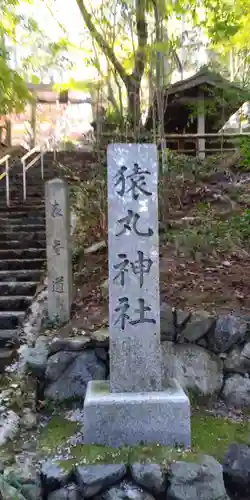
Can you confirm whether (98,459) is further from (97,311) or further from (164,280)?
(164,280)

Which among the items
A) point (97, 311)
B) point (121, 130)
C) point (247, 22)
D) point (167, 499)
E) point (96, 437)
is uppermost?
point (247, 22)

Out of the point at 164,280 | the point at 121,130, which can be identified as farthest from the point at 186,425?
the point at 121,130

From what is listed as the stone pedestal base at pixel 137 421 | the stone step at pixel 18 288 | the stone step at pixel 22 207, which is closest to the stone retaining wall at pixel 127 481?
the stone pedestal base at pixel 137 421

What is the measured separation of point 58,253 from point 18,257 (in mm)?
2141

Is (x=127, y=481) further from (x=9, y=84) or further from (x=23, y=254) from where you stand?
(x=9, y=84)

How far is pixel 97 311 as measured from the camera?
5.29 metres

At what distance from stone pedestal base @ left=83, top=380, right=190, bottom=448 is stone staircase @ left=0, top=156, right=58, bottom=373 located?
1653 mm

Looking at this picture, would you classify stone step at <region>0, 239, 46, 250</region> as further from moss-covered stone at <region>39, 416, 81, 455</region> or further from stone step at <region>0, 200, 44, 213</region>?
moss-covered stone at <region>39, 416, 81, 455</region>

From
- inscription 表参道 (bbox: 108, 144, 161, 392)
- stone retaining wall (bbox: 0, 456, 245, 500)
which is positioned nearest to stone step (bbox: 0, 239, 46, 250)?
inscription 表参道 (bbox: 108, 144, 161, 392)

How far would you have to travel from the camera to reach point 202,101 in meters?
11.6

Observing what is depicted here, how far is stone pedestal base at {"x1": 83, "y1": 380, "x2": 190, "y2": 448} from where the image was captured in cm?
366

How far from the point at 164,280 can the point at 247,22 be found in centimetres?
529

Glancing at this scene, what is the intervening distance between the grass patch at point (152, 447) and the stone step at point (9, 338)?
1.27 metres

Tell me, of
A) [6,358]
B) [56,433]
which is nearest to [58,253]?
[6,358]
